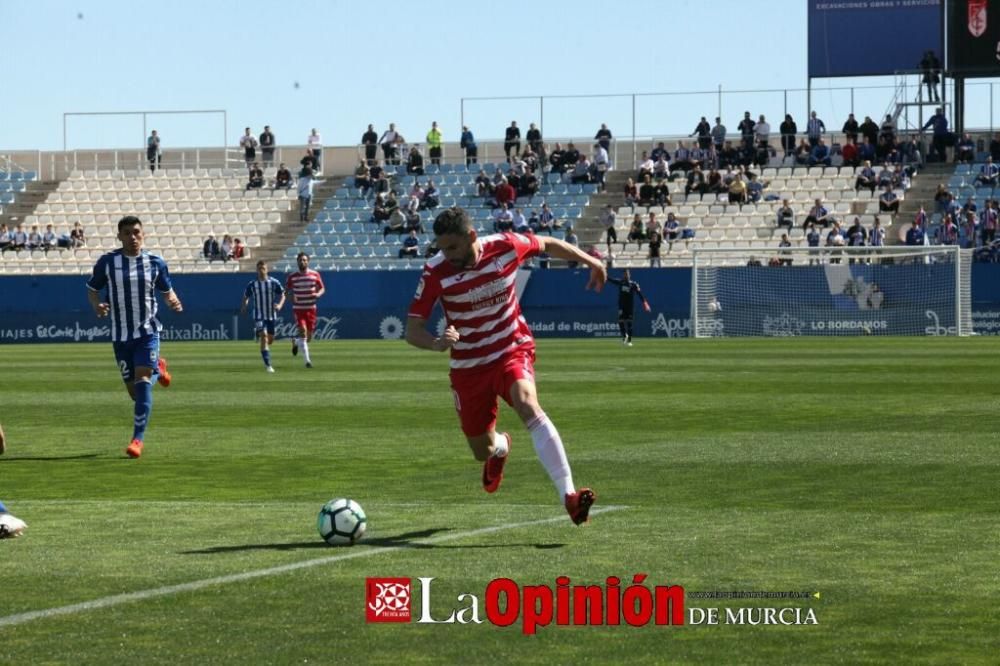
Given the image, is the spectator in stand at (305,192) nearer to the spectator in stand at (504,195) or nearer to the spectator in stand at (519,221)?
the spectator in stand at (504,195)

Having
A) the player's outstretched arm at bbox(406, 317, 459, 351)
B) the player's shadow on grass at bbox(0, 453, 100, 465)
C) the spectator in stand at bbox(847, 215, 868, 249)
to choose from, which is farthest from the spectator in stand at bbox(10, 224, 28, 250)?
the player's outstretched arm at bbox(406, 317, 459, 351)

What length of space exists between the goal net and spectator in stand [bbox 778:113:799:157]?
892 centimetres

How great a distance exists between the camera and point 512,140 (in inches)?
2351

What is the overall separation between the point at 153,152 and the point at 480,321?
2231 inches

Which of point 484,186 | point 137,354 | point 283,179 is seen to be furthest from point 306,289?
point 283,179

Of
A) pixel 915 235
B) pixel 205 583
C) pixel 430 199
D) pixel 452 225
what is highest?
pixel 430 199

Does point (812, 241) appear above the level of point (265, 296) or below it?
above

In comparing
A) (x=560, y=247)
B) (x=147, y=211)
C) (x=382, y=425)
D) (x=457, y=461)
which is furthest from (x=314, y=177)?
(x=560, y=247)

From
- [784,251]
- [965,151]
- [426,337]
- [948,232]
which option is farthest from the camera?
[965,151]

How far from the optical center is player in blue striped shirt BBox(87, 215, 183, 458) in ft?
53.9

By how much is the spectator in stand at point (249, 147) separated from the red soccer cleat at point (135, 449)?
159ft

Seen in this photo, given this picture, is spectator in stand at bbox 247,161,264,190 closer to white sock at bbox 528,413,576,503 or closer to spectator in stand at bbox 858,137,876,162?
spectator in stand at bbox 858,137,876,162

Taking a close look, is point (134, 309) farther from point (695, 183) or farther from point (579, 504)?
point (695, 183)

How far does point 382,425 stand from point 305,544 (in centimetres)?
936
